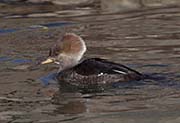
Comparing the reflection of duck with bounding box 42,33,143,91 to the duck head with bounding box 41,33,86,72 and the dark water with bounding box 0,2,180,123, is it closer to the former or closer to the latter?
the duck head with bounding box 41,33,86,72

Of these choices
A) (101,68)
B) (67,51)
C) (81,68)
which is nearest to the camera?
(101,68)

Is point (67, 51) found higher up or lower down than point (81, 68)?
higher up

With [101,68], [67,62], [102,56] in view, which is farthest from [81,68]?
[102,56]

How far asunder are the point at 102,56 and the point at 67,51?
1.73 meters

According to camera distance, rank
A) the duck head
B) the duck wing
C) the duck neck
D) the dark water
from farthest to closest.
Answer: the duck neck, the duck head, the duck wing, the dark water

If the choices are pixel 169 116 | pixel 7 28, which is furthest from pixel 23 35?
pixel 169 116

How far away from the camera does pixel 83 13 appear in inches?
779

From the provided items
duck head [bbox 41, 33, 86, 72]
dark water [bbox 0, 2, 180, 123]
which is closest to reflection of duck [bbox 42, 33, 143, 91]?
duck head [bbox 41, 33, 86, 72]

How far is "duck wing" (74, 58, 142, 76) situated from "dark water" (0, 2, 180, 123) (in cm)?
21

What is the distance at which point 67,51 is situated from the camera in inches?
511

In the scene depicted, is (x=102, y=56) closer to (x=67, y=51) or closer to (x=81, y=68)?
(x=67, y=51)

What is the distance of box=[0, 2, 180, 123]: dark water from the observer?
34.4 ft

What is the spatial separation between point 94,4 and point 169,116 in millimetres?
11181

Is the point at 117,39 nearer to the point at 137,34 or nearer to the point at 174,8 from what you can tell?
the point at 137,34
